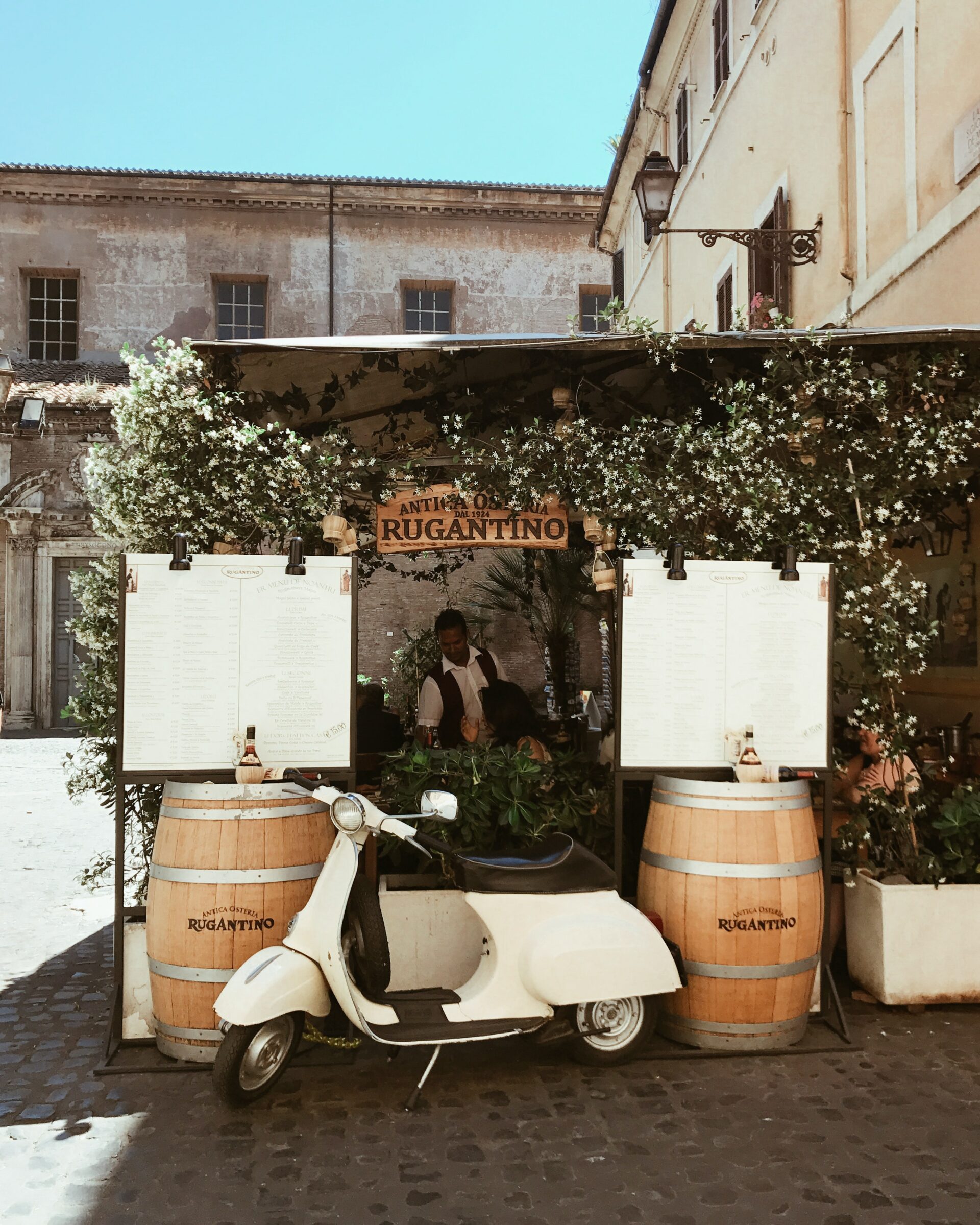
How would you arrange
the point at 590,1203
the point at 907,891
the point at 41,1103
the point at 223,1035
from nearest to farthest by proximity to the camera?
the point at 590,1203
the point at 41,1103
the point at 223,1035
the point at 907,891

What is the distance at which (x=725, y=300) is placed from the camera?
40.9 ft

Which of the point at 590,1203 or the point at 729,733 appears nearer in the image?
the point at 590,1203

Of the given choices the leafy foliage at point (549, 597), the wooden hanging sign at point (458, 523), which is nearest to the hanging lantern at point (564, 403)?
the wooden hanging sign at point (458, 523)

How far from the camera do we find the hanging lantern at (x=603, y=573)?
5281mm

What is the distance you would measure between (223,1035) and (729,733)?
2401mm

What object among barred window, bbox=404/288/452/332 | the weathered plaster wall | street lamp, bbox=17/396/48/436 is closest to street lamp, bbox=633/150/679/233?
street lamp, bbox=17/396/48/436

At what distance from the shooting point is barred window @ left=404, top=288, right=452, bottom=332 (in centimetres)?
2416

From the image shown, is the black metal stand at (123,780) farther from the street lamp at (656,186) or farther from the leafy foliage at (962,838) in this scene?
the street lamp at (656,186)

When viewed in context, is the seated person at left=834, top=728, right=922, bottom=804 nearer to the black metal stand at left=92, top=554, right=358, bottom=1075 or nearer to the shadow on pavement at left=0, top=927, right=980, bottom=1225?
the shadow on pavement at left=0, top=927, right=980, bottom=1225

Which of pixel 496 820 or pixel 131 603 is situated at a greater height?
pixel 131 603

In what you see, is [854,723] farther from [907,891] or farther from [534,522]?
[534,522]

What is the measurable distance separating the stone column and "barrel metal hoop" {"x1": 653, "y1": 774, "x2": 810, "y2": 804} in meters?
17.8

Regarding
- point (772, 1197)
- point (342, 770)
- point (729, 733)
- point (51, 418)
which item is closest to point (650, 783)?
point (729, 733)

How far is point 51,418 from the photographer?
66.7 ft
